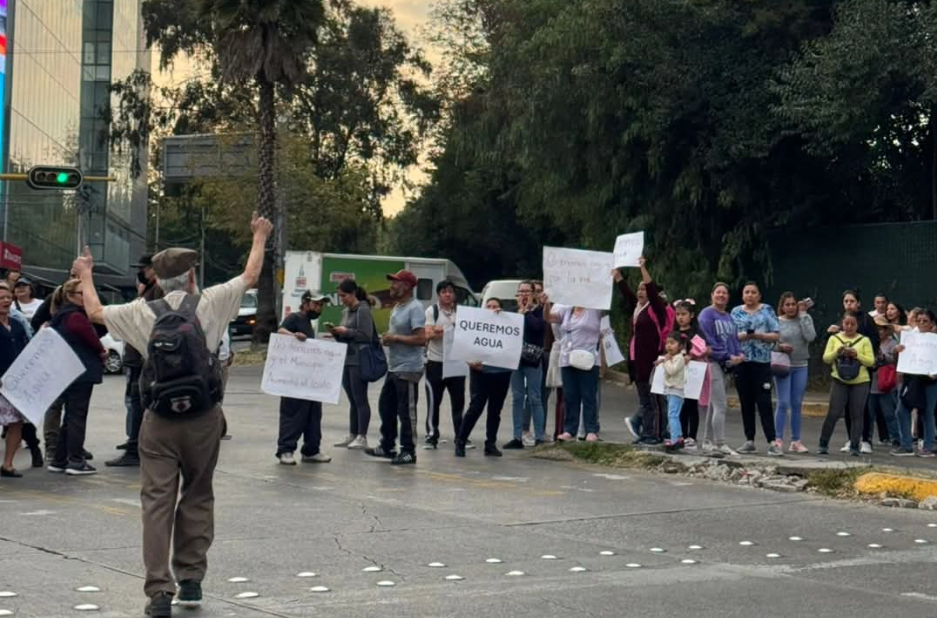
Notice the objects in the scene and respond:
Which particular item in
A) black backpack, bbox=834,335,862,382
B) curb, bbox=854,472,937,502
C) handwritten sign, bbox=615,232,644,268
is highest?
handwritten sign, bbox=615,232,644,268

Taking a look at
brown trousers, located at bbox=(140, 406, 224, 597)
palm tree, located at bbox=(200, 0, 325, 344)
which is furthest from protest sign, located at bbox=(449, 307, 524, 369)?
palm tree, located at bbox=(200, 0, 325, 344)

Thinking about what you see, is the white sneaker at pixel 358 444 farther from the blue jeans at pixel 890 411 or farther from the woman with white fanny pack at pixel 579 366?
A: the blue jeans at pixel 890 411

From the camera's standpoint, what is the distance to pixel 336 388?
1461cm

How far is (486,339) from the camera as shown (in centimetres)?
1512

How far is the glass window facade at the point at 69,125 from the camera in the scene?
55.6 m

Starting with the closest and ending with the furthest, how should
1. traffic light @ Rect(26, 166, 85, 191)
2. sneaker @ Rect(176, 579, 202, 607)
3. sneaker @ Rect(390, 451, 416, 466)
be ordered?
sneaker @ Rect(176, 579, 202, 607), sneaker @ Rect(390, 451, 416, 466), traffic light @ Rect(26, 166, 85, 191)

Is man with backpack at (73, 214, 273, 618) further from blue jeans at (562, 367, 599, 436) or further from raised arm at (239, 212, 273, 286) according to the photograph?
blue jeans at (562, 367, 599, 436)

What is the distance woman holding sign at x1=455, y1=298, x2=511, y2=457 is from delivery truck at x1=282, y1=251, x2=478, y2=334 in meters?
22.6

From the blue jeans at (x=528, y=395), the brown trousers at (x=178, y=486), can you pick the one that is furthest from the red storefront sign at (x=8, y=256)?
the brown trousers at (x=178, y=486)

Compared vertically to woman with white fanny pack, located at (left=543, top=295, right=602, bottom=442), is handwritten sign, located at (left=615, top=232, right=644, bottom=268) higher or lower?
higher

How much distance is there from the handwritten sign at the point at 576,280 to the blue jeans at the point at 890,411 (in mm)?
3845

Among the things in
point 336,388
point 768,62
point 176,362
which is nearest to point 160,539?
point 176,362

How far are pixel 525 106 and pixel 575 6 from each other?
2408 mm

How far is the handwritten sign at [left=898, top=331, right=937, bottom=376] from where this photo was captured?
648 inches
